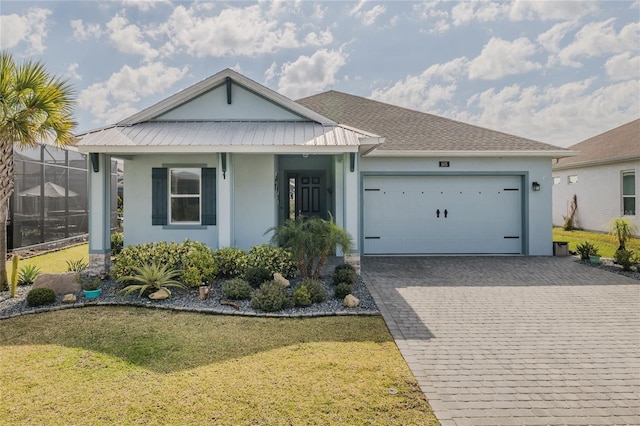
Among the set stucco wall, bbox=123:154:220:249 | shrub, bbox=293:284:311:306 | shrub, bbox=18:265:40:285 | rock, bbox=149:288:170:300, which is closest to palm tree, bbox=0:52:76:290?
shrub, bbox=18:265:40:285

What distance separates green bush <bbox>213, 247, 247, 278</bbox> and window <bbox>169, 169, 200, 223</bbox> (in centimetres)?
209

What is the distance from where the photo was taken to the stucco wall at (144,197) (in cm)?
986

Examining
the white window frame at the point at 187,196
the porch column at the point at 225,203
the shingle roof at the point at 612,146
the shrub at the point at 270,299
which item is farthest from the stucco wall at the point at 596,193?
the white window frame at the point at 187,196

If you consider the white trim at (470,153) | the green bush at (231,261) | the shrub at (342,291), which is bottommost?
the shrub at (342,291)

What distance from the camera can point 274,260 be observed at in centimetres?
839

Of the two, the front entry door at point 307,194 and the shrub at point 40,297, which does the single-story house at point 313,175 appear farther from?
the shrub at point 40,297

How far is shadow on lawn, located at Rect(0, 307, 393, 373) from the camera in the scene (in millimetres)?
4750

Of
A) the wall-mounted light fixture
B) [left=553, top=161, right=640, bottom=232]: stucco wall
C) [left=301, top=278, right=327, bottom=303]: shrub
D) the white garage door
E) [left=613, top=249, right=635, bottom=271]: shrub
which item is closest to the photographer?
[left=301, top=278, right=327, bottom=303]: shrub

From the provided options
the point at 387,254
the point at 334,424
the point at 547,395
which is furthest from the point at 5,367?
the point at 387,254

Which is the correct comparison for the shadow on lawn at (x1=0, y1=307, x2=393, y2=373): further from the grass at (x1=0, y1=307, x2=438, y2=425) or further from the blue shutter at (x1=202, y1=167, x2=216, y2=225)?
the blue shutter at (x1=202, y1=167, x2=216, y2=225)

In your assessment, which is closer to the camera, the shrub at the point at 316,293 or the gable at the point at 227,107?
the shrub at the point at 316,293

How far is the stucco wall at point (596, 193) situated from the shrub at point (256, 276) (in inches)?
646

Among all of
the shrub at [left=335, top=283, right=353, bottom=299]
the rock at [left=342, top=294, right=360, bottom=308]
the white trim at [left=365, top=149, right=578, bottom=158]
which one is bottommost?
the rock at [left=342, top=294, right=360, bottom=308]

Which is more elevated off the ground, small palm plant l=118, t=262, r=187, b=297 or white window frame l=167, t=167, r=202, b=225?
white window frame l=167, t=167, r=202, b=225
